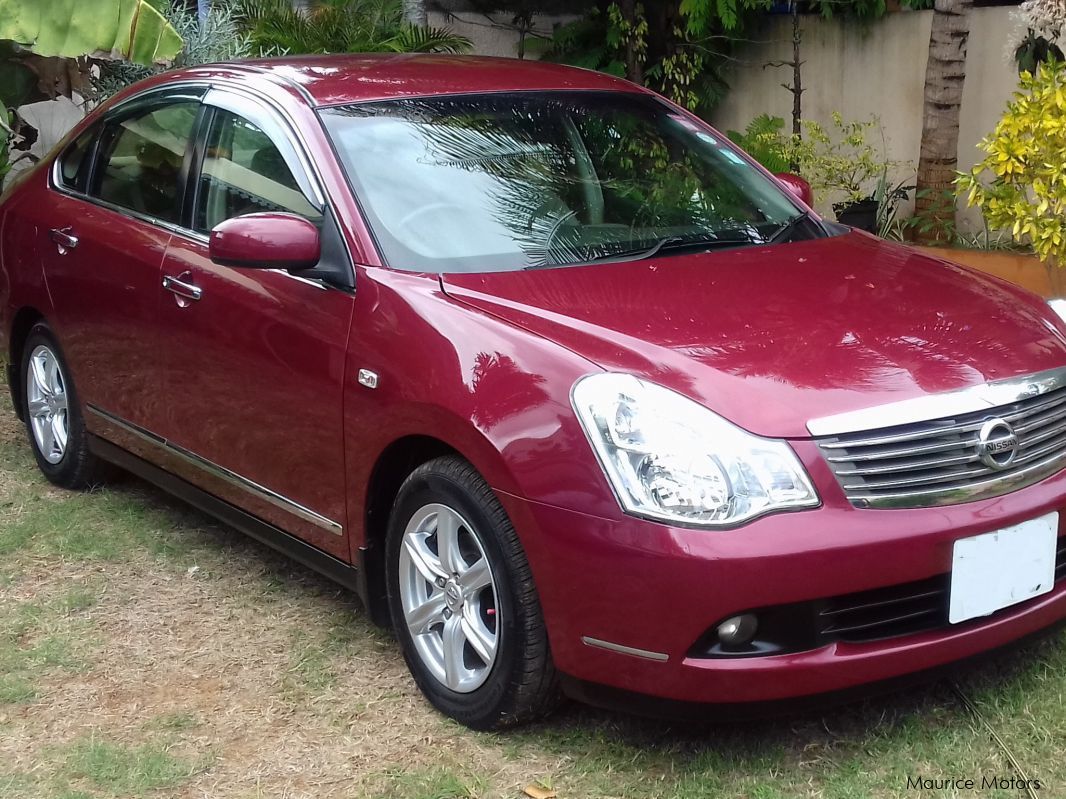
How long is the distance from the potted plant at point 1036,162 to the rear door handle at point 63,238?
3995 millimetres

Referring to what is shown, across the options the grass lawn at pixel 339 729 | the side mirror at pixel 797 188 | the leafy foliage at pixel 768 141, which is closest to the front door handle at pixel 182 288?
the grass lawn at pixel 339 729

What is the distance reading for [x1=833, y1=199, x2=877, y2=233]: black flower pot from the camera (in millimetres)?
8250

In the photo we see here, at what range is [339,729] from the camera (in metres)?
3.52

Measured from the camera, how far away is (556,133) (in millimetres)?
4180

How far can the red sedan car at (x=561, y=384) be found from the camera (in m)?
2.89

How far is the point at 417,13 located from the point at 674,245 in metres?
7.59

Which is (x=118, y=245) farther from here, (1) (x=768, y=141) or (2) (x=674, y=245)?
(1) (x=768, y=141)

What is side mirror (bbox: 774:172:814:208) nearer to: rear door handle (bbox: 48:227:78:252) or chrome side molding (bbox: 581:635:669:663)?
chrome side molding (bbox: 581:635:669:663)

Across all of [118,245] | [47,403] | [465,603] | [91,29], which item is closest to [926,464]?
[465,603]

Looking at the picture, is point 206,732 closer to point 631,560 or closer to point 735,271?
point 631,560

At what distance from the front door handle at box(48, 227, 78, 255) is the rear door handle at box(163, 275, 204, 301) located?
802mm

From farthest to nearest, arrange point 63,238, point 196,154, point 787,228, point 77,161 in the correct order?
1. point 77,161
2. point 63,238
3. point 196,154
4. point 787,228

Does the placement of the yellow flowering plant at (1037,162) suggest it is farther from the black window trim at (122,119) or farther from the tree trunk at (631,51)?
the tree trunk at (631,51)

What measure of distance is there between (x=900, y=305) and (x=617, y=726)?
132 cm
